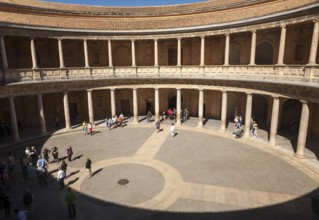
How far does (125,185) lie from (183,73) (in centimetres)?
1610

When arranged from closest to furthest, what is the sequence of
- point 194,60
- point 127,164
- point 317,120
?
1. point 127,164
2. point 317,120
3. point 194,60

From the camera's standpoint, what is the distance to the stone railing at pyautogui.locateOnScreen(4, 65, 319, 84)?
61.8 feet

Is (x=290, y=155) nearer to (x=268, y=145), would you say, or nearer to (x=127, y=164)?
(x=268, y=145)

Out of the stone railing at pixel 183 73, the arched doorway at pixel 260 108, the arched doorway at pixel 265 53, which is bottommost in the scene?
the arched doorway at pixel 260 108

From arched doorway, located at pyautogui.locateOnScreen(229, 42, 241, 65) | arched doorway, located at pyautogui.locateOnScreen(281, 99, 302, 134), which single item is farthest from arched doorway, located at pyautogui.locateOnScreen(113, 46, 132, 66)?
arched doorway, located at pyautogui.locateOnScreen(281, 99, 302, 134)

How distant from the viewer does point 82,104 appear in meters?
33.6

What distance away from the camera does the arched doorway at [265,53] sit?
85.3 ft

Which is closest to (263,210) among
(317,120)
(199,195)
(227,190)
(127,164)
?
(227,190)

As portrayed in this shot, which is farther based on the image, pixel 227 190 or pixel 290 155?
pixel 290 155

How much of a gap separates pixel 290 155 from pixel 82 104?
25627 millimetres

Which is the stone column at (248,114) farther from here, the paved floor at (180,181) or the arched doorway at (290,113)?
the arched doorway at (290,113)

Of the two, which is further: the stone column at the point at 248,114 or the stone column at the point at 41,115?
the stone column at the point at 41,115

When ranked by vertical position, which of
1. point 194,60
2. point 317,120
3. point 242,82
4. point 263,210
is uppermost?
point 194,60

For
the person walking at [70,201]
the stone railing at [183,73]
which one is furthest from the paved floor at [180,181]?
the stone railing at [183,73]
